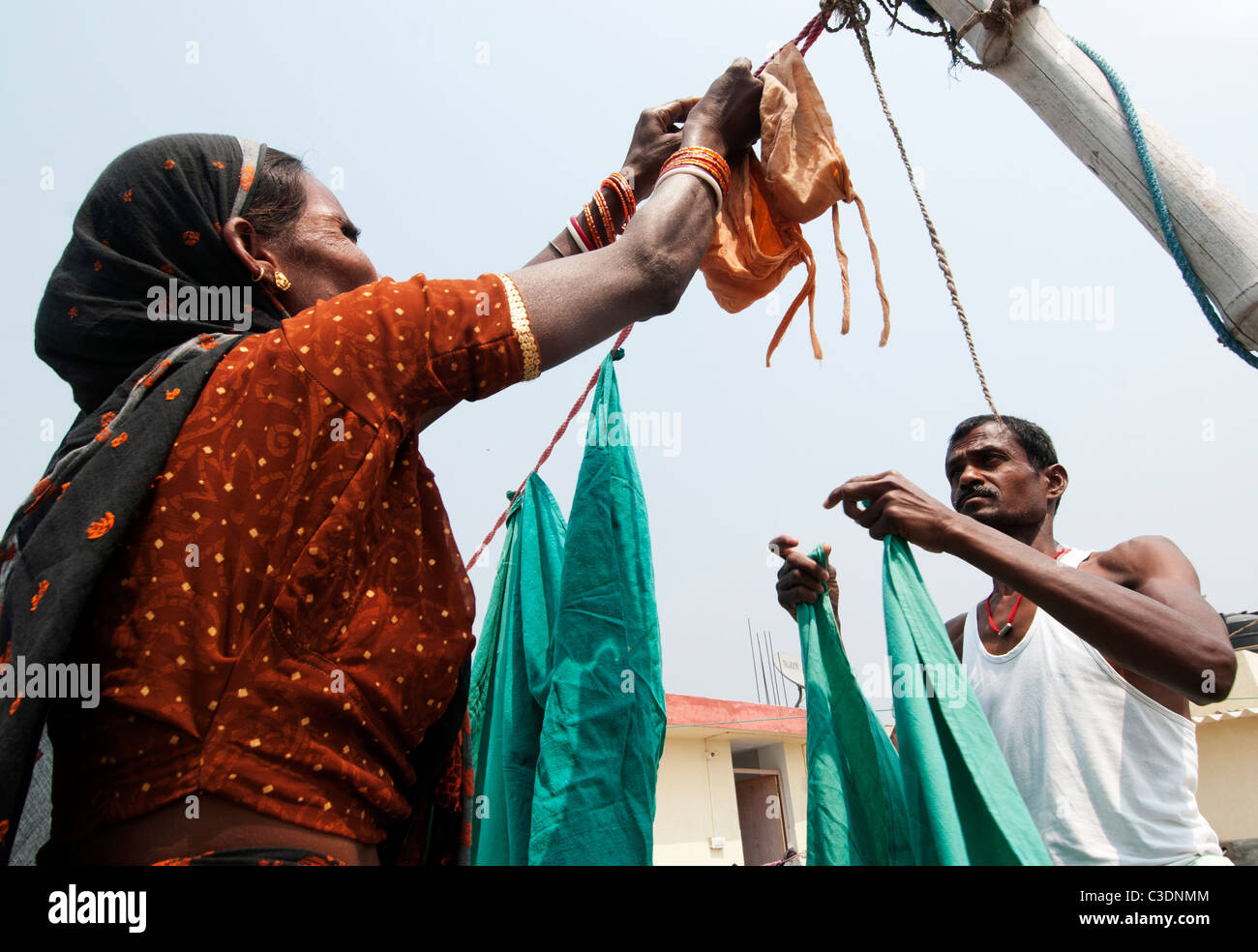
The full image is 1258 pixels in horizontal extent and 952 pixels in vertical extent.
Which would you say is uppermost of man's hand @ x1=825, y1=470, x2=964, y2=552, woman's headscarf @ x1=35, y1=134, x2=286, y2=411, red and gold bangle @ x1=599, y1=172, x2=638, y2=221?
red and gold bangle @ x1=599, y1=172, x2=638, y2=221

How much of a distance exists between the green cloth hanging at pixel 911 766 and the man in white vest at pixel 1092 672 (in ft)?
0.66

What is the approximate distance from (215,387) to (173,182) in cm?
49

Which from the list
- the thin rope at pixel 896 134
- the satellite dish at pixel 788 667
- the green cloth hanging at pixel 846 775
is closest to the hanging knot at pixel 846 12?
the thin rope at pixel 896 134

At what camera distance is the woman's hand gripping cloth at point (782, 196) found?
2.31 metres

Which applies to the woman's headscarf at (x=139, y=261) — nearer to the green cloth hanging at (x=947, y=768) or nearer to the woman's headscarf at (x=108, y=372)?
the woman's headscarf at (x=108, y=372)

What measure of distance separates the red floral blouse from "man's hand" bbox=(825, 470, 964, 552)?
4.72ft

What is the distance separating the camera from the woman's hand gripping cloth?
2312 mm

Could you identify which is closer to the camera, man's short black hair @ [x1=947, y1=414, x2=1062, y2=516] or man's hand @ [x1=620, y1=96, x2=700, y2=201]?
man's hand @ [x1=620, y1=96, x2=700, y2=201]

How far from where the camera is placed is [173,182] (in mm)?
1357

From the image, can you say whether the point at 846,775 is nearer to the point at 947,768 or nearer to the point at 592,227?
the point at 947,768

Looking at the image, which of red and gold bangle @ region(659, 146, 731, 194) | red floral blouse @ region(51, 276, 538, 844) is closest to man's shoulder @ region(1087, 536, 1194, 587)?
red and gold bangle @ region(659, 146, 731, 194)

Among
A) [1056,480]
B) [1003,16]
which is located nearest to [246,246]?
[1003,16]

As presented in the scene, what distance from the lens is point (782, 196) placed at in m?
2.37

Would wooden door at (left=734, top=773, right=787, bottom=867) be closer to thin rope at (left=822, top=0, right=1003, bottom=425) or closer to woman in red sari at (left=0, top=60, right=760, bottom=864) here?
thin rope at (left=822, top=0, right=1003, bottom=425)
